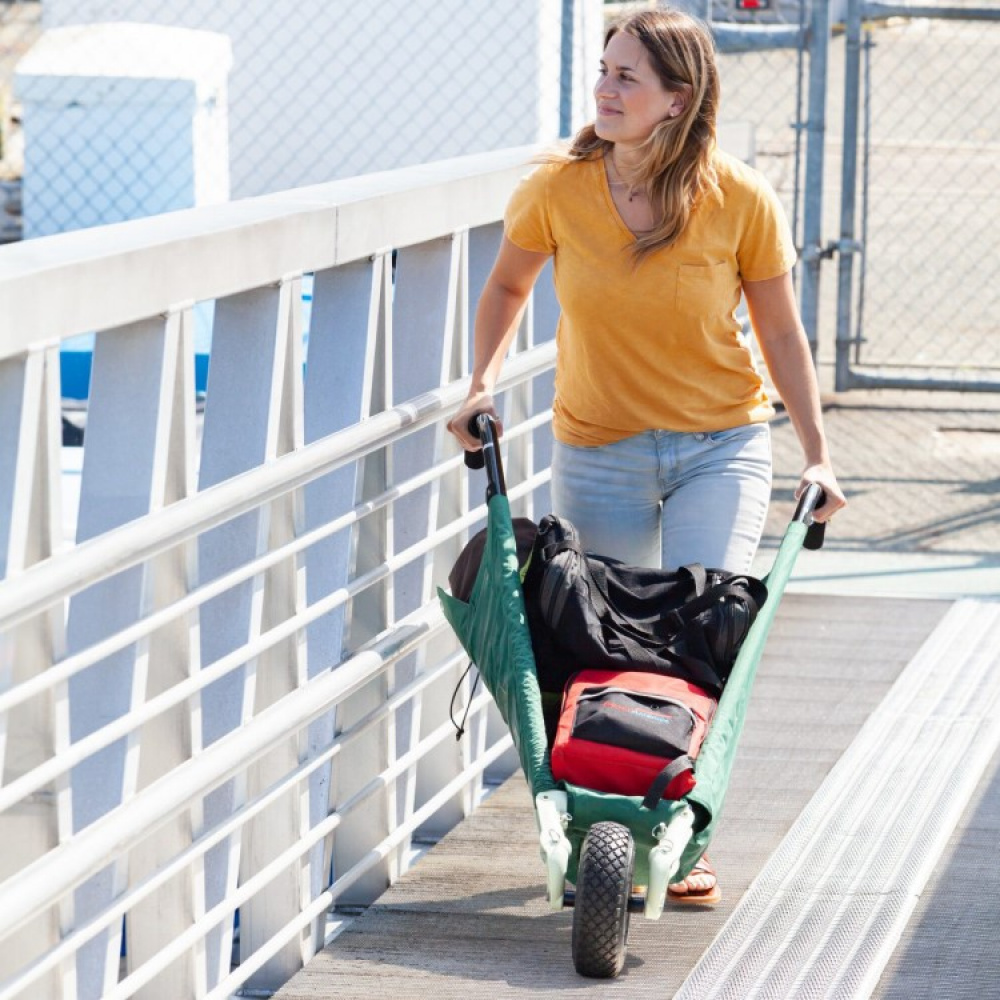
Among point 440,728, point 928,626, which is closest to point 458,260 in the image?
point 440,728

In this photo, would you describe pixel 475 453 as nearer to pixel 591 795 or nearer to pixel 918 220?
pixel 591 795

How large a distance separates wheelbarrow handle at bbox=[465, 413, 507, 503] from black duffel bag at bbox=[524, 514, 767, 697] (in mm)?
140

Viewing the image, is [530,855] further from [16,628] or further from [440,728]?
[16,628]

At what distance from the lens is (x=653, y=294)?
3.46m

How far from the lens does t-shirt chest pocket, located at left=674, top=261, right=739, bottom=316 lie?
3.45 m

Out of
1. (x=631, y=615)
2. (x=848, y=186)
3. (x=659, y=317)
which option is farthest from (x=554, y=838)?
(x=848, y=186)

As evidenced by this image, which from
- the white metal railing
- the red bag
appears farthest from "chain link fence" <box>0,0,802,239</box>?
the red bag

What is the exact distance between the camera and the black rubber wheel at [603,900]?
3166 mm

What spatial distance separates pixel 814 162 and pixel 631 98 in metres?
4.92

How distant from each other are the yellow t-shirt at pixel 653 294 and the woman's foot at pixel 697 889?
86cm

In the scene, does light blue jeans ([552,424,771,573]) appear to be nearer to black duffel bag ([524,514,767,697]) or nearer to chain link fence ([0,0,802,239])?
black duffel bag ([524,514,767,697])

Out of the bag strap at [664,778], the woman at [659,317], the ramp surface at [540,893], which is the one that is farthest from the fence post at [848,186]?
the bag strap at [664,778]

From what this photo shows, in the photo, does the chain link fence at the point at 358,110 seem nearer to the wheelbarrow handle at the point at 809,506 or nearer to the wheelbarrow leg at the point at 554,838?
the wheelbarrow handle at the point at 809,506

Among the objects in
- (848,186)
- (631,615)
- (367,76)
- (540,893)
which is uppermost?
(367,76)
